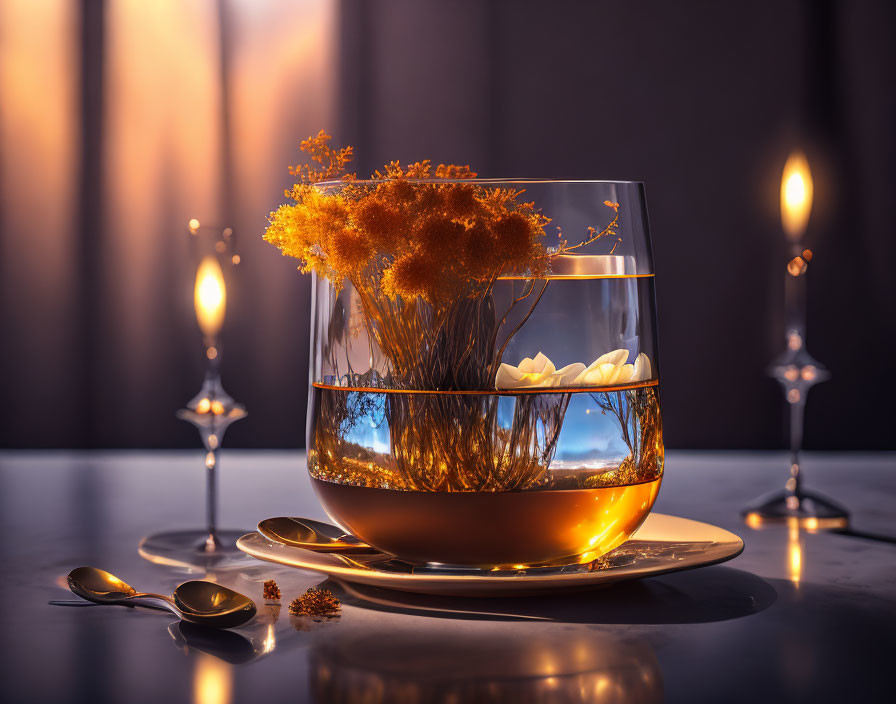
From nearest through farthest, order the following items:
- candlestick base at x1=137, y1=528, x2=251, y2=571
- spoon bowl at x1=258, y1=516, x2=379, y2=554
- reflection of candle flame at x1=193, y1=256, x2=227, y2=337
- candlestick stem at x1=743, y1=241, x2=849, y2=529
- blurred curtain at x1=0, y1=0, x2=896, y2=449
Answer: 1. spoon bowl at x1=258, y1=516, x2=379, y2=554
2. candlestick base at x1=137, y1=528, x2=251, y2=571
3. reflection of candle flame at x1=193, y1=256, x2=227, y2=337
4. candlestick stem at x1=743, y1=241, x2=849, y2=529
5. blurred curtain at x1=0, y1=0, x2=896, y2=449

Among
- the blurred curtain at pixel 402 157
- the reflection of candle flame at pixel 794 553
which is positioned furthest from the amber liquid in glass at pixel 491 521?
the blurred curtain at pixel 402 157

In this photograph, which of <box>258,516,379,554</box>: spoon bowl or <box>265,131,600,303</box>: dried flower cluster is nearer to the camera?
<box>265,131,600,303</box>: dried flower cluster

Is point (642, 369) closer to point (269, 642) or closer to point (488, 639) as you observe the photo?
point (488, 639)

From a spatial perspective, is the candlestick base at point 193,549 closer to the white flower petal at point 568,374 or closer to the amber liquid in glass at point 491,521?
the amber liquid in glass at point 491,521

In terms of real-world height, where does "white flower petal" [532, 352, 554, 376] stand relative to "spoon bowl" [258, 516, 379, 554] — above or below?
above

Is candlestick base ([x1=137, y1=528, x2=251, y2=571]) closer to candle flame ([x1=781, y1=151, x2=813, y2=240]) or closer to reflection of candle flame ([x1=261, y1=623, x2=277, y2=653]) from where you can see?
reflection of candle flame ([x1=261, y1=623, x2=277, y2=653])

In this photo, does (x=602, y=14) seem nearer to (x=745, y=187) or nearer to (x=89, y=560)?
(x=745, y=187)

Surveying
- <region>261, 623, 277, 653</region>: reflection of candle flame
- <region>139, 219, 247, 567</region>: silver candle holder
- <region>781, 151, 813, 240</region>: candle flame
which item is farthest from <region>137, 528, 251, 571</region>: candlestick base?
<region>781, 151, 813, 240</region>: candle flame
